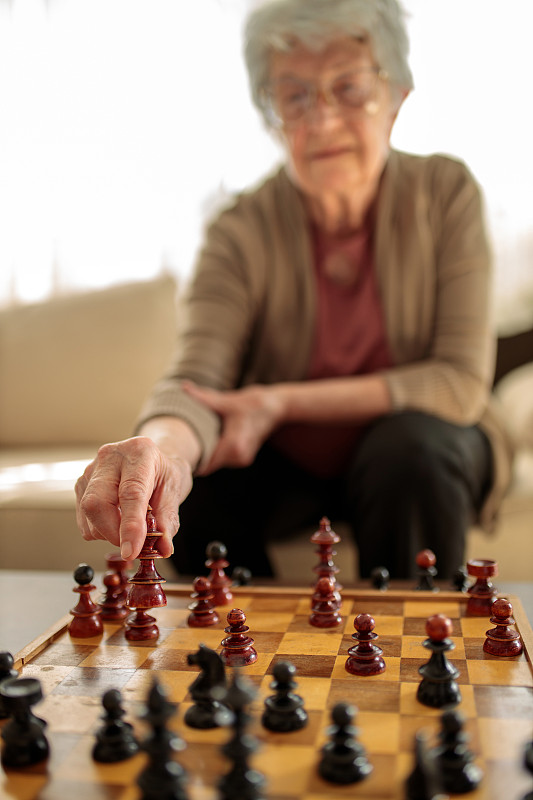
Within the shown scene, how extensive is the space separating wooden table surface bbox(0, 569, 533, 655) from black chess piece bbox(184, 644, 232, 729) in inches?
14.6

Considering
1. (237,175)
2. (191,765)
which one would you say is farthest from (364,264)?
(237,175)

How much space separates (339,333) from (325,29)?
664mm

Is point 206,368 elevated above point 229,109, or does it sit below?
below

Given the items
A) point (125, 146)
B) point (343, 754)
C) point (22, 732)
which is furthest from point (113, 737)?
point (125, 146)

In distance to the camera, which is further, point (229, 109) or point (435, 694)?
point (229, 109)

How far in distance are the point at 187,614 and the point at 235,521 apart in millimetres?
690

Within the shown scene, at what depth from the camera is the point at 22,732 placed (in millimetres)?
736

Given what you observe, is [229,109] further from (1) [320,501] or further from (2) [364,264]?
(1) [320,501]

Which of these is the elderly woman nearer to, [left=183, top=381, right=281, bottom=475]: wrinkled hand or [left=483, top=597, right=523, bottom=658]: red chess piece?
[left=183, top=381, right=281, bottom=475]: wrinkled hand

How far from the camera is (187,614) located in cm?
116

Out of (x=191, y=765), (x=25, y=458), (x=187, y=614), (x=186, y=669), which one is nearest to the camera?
(x=191, y=765)

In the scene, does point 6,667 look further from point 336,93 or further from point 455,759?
point 336,93

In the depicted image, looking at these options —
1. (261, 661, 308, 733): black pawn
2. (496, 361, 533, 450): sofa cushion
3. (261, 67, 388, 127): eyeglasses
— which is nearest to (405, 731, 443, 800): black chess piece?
(261, 661, 308, 733): black pawn

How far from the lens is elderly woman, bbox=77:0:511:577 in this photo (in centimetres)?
167
